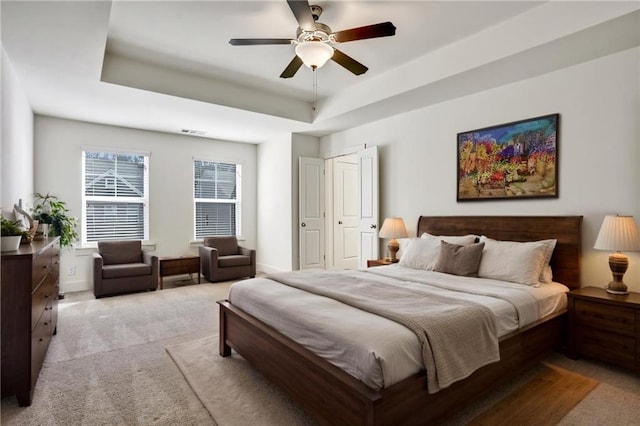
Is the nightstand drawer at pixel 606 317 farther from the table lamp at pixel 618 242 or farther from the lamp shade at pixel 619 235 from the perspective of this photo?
the lamp shade at pixel 619 235

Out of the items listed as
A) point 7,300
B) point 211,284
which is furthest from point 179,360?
point 211,284

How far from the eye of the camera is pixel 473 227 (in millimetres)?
3936

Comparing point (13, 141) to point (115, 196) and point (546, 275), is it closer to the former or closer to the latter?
point (115, 196)

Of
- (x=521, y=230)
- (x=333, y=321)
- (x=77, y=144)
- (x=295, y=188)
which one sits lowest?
(x=333, y=321)

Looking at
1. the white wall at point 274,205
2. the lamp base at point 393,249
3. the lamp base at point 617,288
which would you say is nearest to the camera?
the lamp base at point 617,288

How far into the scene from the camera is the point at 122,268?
16.2ft

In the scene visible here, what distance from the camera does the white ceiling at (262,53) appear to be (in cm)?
274

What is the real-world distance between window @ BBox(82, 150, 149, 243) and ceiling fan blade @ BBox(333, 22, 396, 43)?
4612mm

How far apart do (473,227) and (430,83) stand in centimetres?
168

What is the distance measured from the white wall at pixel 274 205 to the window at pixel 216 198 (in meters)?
0.50

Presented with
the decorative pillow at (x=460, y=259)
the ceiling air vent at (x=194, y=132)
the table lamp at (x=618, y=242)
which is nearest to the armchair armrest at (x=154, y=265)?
the ceiling air vent at (x=194, y=132)

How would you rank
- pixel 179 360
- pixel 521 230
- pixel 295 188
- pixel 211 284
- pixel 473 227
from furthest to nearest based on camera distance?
pixel 295 188
pixel 211 284
pixel 473 227
pixel 521 230
pixel 179 360

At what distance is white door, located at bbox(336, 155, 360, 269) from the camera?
6.56 m

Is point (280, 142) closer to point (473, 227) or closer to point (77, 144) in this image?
point (77, 144)
